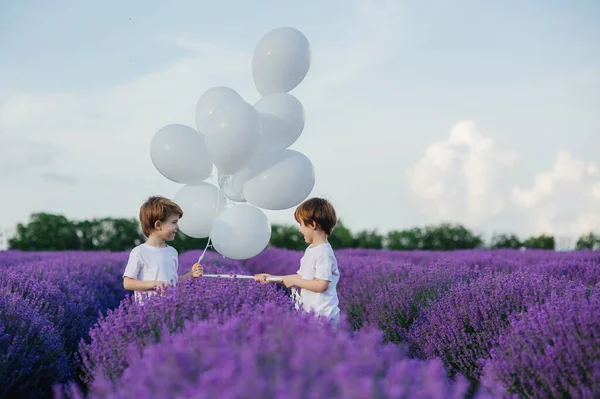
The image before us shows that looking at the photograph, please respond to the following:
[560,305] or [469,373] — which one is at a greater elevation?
[560,305]

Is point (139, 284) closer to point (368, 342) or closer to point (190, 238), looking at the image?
point (368, 342)

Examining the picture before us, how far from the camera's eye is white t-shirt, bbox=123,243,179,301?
372cm

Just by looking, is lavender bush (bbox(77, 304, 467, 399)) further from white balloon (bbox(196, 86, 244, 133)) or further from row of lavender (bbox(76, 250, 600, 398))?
white balloon (bbox(196, 86, 244, 133))

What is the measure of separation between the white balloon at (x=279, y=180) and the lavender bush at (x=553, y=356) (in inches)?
71.4

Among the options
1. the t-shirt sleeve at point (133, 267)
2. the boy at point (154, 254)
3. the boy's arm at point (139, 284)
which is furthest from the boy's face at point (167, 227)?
the boy's arm at point (139, 284)

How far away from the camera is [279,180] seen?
419 cm

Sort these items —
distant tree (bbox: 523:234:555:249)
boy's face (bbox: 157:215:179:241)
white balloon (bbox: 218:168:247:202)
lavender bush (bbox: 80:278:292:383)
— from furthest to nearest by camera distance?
distant tree (bbox: 523:234:555:249) < white balloon (bbox: 218:168:247:202) < boy's face (bbox: 157:215:179:241) < lavender bush (bbox: 80:278:292:383)

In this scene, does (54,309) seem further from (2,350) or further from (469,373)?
(469,373)

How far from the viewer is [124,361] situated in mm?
2672

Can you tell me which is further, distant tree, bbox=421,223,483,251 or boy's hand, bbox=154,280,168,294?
distant tree, bbox=421,223,483,251

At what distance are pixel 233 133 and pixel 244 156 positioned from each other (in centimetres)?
22

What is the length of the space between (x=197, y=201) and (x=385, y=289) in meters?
1.71

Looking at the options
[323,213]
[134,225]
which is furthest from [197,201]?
[134,225]

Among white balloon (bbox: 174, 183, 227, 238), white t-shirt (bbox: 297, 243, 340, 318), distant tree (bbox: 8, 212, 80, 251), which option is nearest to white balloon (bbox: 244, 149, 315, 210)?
white balloon (bbox: 174, 183, 227, 238)
